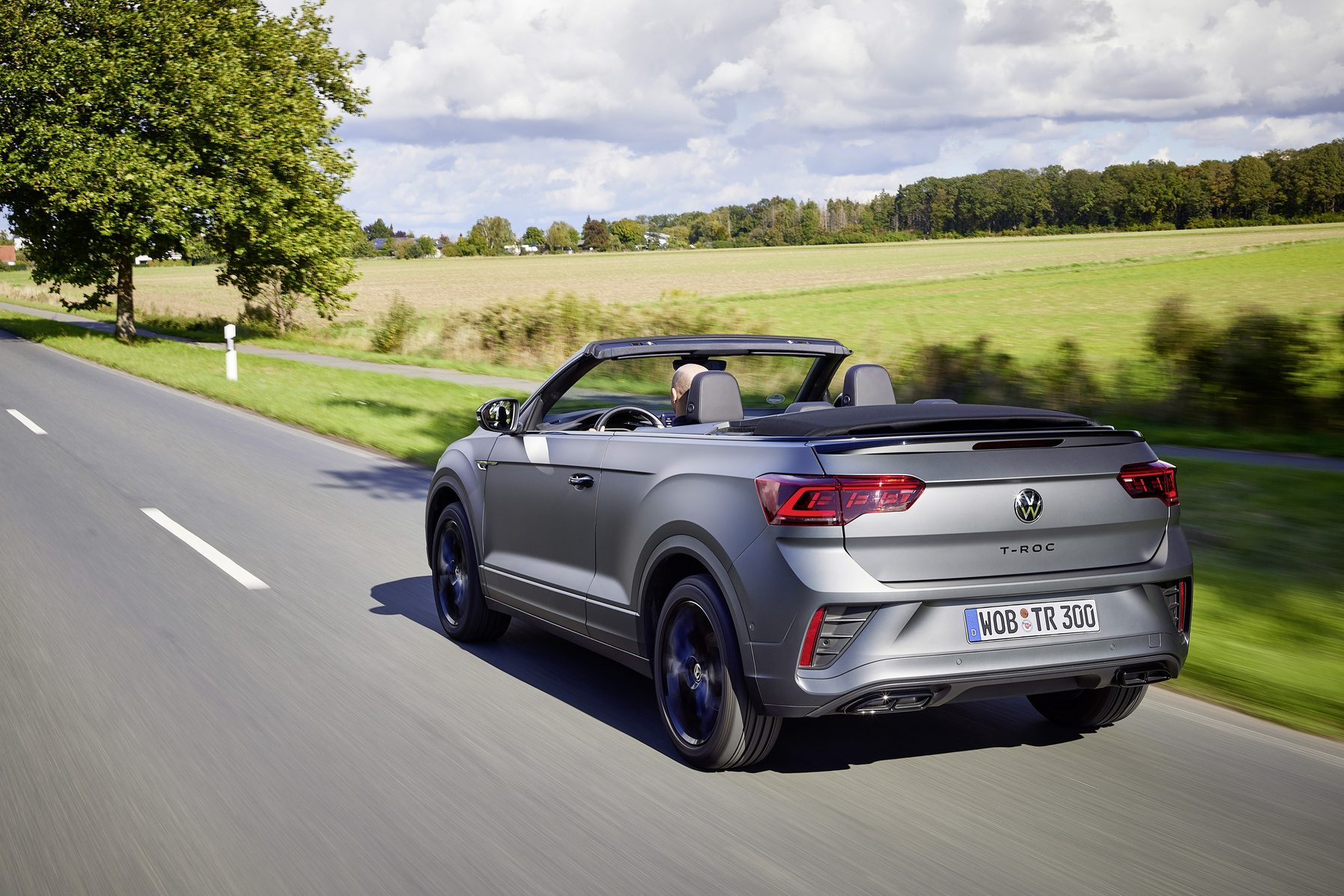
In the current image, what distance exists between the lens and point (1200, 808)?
149 inches

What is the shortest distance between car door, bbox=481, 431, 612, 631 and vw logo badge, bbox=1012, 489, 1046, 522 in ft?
5.59

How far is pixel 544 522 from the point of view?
5.19 metres

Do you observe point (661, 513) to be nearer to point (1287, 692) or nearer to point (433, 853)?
point (433, 853)

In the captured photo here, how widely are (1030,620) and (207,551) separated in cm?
605

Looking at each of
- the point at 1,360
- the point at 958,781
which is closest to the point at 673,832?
the point at 958,781

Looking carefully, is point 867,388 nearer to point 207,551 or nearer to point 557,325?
point 207,551

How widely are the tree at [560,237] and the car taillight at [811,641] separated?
163979 mm

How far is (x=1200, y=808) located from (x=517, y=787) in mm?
2215

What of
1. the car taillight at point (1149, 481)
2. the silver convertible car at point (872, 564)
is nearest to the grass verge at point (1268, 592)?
the silver convertible car at point (872, 564)

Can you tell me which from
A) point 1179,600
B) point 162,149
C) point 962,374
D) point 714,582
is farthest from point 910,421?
point 162,149

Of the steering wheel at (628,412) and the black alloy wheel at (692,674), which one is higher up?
the steering wheel at (628,412)

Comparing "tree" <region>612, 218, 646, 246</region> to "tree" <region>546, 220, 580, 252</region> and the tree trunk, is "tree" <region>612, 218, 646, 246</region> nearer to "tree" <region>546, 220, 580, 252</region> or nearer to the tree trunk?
"tree" <region>546, 220, 580, 252</region>

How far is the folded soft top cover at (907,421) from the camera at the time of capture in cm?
398

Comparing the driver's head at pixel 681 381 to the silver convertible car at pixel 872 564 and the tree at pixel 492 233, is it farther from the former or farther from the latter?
the tree at pixel 492 233
